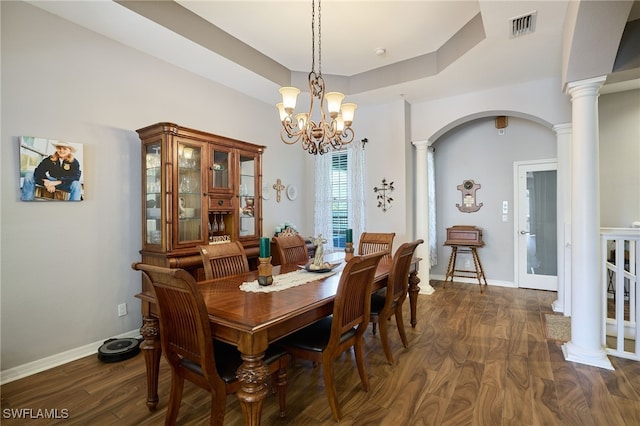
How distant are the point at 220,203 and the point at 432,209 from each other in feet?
12.2

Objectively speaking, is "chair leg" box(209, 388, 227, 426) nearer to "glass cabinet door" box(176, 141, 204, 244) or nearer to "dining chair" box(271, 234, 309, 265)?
"dining chair" box(271, 234, 309, 265)

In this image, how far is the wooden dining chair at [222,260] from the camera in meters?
2.54

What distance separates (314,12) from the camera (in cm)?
313

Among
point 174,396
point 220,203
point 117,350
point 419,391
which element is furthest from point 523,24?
point 117,350

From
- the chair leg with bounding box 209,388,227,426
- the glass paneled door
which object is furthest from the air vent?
the chair leg with bounding box 209,388,227,426

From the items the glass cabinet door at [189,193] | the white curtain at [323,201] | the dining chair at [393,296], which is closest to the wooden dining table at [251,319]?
the dining chair at [393,296]

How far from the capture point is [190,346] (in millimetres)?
1668

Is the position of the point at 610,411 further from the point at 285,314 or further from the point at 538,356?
the point at 285,314

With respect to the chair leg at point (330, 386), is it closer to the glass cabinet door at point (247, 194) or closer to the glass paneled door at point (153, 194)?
the glass paneled door at point (153, 194)

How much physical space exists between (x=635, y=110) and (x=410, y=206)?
3.25 metres

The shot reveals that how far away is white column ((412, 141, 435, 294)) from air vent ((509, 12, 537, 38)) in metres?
2.07

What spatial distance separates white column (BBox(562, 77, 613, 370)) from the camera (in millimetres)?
2705

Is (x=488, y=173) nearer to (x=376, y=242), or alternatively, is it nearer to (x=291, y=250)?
(x=376, y=242)

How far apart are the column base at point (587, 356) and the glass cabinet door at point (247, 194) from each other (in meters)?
3.47
